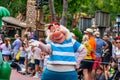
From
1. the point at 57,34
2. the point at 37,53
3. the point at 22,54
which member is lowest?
the point at 22,54

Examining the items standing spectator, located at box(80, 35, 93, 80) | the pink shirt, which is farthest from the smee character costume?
the pink shirt

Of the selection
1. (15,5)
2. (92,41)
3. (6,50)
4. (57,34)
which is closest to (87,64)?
(92,41)

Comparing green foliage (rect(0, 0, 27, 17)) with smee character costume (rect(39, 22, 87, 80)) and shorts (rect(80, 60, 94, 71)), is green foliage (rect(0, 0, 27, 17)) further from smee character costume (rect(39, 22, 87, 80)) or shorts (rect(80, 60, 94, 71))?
smee character costume (rect(39, 22, 87, 80))

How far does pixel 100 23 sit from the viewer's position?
2723cm

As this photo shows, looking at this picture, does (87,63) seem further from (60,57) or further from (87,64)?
(60,57)

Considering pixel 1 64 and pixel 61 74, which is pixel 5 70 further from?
pixel 61 74

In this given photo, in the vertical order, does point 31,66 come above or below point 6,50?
below

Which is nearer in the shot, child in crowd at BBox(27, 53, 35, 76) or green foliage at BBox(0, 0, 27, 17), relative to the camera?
child in crowd at BBox(27, 53, 35, 76)

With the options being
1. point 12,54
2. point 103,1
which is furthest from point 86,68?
point 103,1

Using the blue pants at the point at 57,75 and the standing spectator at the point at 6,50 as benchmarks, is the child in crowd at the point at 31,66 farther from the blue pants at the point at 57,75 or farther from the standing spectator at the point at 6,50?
the blue pants at the point at 57,75

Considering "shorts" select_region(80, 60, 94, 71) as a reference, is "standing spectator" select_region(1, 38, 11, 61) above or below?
below

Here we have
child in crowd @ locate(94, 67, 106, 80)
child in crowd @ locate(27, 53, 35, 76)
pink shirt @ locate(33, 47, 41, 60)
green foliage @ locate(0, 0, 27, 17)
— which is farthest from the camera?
green foliage @ locate(0, 0, 27, 17)

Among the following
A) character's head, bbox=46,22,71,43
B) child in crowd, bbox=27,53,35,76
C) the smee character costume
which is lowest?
child in crowd, bbox=27,53,35,76

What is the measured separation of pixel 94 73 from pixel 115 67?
0.82m
